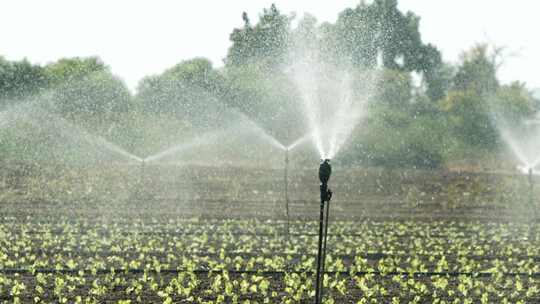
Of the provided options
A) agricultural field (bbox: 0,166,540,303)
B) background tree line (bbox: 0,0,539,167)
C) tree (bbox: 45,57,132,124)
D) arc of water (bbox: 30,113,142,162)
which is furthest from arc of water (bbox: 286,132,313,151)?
tree (bbox: 45,57,132,124)

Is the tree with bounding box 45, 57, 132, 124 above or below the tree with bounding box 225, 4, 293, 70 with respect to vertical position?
below

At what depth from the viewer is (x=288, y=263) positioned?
11492 mm

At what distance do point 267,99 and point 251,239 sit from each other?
19179 millimetres

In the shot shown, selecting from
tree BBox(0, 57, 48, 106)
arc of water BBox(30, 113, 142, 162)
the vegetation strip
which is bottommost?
the vegetation strip

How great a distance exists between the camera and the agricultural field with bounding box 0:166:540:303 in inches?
383

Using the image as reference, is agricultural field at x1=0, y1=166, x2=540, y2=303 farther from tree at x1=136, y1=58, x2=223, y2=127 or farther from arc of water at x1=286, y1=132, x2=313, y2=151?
tree at x1=136, y1=58, x2=223, y2=127

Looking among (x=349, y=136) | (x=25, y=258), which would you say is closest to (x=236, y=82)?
(x=349, y=136)

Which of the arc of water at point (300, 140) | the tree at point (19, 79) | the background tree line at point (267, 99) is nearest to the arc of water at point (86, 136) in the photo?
the background tree line at point (267, 99)

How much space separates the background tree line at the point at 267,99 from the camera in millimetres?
29734

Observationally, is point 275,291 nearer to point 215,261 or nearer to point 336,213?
point 215,261

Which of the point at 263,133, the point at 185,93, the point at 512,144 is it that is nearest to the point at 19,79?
the point at 185,93

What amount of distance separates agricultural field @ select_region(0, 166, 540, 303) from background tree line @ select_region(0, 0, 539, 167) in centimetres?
617

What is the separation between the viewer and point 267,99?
3262 centimetres

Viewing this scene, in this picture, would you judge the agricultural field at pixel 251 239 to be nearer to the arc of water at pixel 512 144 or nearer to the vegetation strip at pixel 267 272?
the vegetation strip at pixel 267 272
